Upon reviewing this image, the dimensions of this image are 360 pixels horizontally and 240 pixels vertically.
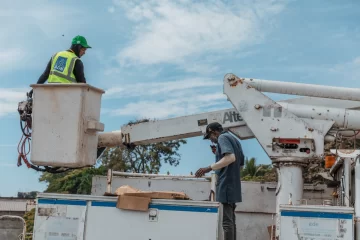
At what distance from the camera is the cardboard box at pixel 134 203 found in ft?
18.7

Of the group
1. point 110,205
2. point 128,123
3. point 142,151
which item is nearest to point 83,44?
point 128,123

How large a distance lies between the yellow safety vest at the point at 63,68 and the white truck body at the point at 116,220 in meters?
1.56

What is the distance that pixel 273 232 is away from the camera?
6262 mm

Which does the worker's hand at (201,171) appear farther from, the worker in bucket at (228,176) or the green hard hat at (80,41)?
the green hard hat at (80,41)

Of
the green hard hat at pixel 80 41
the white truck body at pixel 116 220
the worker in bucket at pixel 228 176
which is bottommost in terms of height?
the white truck body at pixel 116 220

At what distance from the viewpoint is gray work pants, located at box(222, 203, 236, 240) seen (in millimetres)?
5968

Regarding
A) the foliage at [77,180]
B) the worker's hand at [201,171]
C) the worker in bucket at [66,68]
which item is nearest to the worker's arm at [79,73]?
the worker in bucket at [66,68]

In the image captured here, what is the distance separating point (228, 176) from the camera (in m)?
6.26

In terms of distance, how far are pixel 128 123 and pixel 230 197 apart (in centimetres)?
281

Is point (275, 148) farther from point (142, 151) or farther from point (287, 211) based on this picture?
point (142, 151)

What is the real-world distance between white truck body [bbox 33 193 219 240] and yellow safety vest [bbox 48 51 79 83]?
1564mm

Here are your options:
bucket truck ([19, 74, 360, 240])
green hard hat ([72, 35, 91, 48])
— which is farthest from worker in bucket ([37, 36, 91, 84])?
bucket truck ([19, 74, 360, 240])

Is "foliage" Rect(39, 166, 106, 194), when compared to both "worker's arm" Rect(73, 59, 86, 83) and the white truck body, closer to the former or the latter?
"worker's arm" Rect(73, 59, 86, 83)

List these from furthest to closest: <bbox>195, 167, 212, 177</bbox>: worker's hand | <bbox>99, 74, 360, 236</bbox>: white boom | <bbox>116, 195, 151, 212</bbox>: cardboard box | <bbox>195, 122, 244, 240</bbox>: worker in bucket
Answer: <bbox>99, 74, 360, 236</bbox>: white boom < <bbox>195, 167, 212, 177</bbox>: worker's hand < <bbox>195, 122, 244, 240</bbox>: worker in bucket < <bbox>116, 195, 151, 212</bbox>: cardboard box
